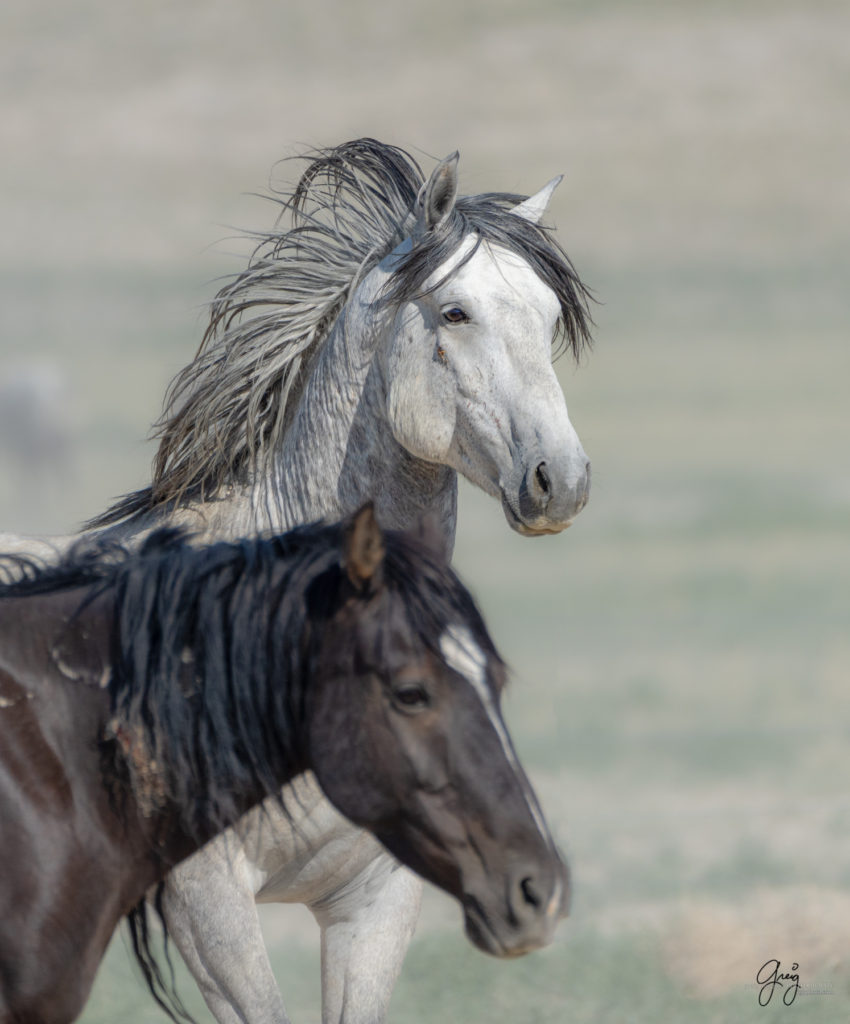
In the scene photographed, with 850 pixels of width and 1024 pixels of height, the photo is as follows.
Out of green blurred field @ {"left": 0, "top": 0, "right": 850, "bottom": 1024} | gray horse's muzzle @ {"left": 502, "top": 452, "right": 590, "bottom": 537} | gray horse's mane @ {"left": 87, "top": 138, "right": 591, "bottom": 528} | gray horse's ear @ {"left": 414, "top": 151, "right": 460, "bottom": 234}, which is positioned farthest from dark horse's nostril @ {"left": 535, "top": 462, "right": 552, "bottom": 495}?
green blurred field @ {"left": 0, "top": 0, "right": 850, "bottom": 1024}

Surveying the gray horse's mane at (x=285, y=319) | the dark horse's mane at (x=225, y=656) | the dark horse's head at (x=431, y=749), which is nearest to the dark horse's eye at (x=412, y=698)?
the dark horse's head at (x=431, y=749)

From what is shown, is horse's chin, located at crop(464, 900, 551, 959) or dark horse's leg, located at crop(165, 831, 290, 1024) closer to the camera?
horse's chin, located at crop(464, 900, 551, 959)

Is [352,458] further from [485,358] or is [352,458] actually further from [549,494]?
[549,494]

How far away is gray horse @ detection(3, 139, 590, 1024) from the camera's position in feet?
11.9

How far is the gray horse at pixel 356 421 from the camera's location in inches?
143

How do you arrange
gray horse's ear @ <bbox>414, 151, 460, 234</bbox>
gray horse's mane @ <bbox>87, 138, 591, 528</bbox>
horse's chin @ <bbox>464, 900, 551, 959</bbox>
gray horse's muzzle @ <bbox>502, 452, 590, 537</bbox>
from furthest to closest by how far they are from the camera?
gray horse's mane @ <bbox>87, 138, 591, 528</bbox>, gray horse's ear @ <bbox>414, 151, 460, 234</bbox>, gray horse's muzzle @ <bbox>502, 452, 590, 537</bbox>, horse's chin @ <bbox>464, 900, 551, 959</bbox>

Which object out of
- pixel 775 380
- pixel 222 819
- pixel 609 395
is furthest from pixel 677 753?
pixel 775 380

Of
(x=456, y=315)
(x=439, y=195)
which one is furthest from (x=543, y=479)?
(x=439, y=195)

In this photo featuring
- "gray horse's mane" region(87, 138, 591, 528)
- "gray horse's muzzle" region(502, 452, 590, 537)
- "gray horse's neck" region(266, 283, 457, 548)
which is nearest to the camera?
"gray horse's muzzle" region(502, 452, 590, 537)

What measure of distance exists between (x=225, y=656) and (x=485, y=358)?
118 centimetres

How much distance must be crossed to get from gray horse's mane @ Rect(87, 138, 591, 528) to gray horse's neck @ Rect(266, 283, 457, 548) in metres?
0.11

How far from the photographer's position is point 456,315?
12.3 ft

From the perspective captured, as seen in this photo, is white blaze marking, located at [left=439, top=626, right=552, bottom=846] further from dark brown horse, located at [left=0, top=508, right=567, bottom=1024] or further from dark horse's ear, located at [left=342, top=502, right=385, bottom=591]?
dark horse's ear, located at [left=342, top=502, right=385, bottom=591]

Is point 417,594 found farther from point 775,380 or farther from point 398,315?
point 775,380
